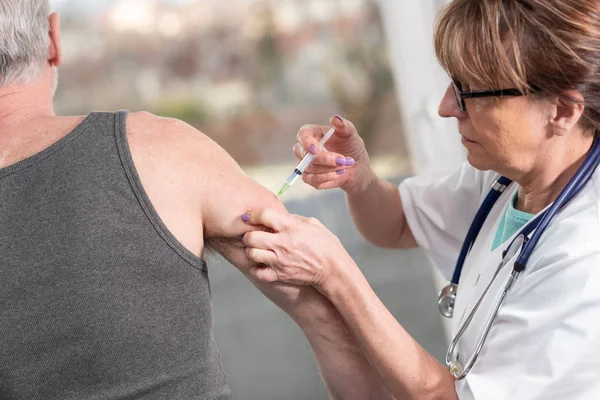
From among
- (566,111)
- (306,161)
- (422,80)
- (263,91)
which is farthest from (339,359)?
(263,91)

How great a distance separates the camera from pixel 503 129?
52.2 inches

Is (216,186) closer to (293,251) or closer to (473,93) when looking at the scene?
(293,251)

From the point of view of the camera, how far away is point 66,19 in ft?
13.3

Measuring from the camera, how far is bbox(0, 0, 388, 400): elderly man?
3.77 feet

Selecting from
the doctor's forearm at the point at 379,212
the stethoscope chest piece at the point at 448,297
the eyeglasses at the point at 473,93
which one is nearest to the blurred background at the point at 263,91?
the doctor's forearm at the point at 379,212

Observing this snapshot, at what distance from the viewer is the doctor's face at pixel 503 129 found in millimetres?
1305

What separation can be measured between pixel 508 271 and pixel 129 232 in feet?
2.29

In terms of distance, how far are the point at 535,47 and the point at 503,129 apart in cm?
15

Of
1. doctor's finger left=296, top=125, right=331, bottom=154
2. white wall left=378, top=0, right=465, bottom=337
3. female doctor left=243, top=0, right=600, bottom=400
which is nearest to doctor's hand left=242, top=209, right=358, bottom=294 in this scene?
female doctor left=243, top=0, right=600, bottom=400

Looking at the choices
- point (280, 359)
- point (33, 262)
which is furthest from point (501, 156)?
point (280, 359)

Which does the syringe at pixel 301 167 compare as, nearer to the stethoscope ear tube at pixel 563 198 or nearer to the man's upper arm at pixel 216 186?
the man's upper arm at pixel 216 186

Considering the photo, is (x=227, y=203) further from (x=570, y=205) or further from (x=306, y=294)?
(x=570, y=205)

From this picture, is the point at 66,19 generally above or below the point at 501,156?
below

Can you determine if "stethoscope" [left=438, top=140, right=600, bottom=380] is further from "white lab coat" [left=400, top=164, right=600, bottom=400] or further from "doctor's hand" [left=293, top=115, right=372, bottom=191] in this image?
"doctor's hand" [left=293, top=115, right=372, bottom=191]
